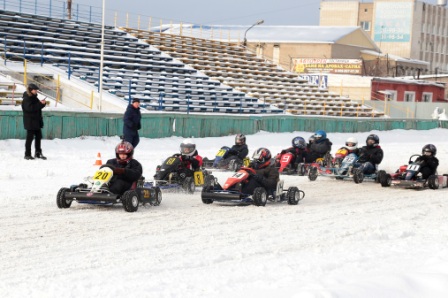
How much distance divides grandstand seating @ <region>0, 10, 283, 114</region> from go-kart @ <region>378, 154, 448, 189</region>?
13709 mm

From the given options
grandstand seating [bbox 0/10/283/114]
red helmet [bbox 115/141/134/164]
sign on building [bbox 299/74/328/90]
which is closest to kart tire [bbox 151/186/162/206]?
red helmet [bbox 115/141/134/164]

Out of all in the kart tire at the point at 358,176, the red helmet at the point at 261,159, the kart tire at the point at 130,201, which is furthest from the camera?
the kart tire at the point at 358,176

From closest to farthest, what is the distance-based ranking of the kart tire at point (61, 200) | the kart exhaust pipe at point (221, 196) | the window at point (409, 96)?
1. the kart tire at point (61, 200)
2. the kart exhaust pipe at point (221, 196)
3. the window at point (409, 96)

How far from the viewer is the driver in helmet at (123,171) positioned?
10961mm

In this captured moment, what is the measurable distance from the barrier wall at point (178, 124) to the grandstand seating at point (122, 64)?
237 centimetres

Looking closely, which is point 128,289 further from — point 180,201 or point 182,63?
point 182,63

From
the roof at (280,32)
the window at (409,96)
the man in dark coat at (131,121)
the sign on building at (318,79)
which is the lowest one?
the man in dark coat at (131,121)

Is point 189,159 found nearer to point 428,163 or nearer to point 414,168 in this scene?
point 414,168

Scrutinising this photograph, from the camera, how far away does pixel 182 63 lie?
3784 cm

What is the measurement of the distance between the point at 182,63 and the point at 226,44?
24.9ft

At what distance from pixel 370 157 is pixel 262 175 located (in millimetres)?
5559

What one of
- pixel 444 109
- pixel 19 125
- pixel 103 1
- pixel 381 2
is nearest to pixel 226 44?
pixel 444 109

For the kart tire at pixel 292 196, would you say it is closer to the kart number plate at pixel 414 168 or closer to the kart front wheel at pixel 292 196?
the kart front wheel at pixel 292 196

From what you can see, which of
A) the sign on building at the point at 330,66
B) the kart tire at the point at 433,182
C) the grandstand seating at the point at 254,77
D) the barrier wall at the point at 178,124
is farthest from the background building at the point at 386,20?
the kart tire at the point at 433,182
